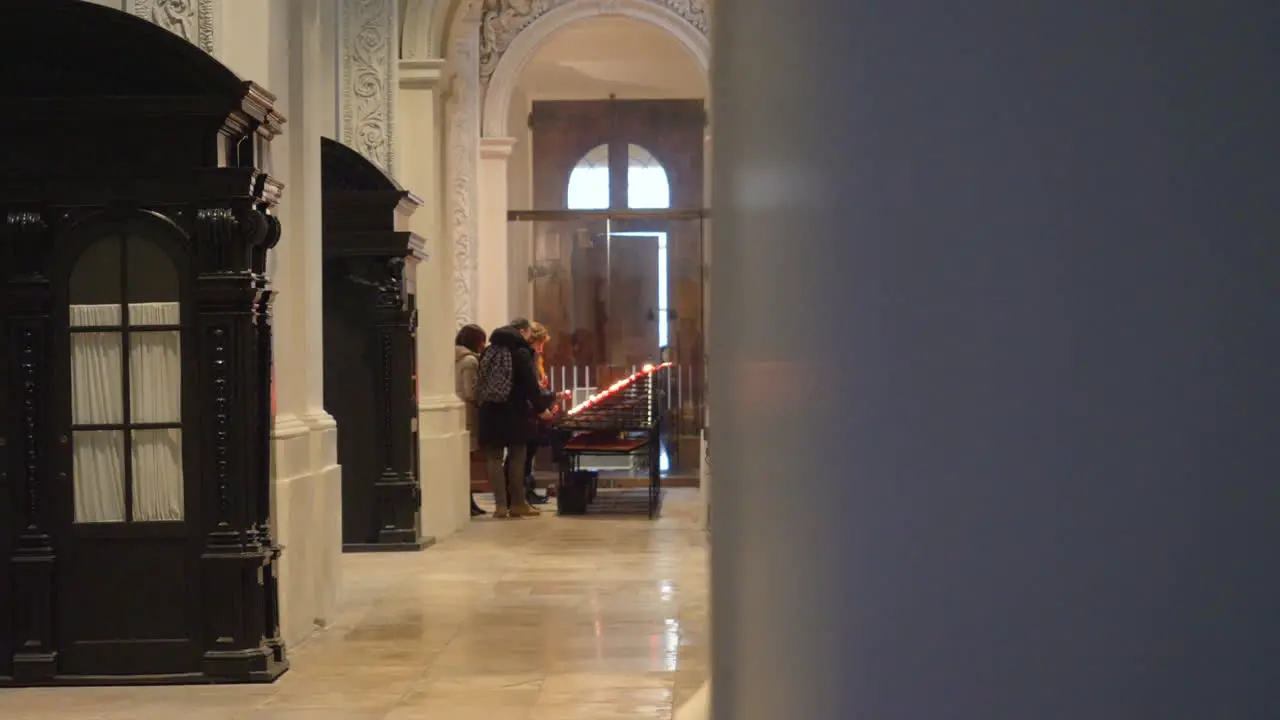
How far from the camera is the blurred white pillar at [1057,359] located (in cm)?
46

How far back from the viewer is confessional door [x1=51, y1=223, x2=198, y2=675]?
6.57 metres

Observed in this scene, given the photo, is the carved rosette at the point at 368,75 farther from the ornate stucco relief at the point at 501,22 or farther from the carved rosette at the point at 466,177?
the ornate stucco relief at the point at 501,22

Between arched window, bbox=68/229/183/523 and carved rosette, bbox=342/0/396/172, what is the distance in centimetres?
553

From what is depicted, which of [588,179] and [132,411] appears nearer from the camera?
[132,411]

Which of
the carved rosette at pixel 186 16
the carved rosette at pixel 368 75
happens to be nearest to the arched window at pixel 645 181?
the carved rosette at pixel 368 75

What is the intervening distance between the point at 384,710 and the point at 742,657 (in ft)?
12.8

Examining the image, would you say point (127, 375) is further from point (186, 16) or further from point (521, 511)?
point (521, 511)

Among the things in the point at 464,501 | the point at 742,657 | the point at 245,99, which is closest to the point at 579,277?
the point at 464,501

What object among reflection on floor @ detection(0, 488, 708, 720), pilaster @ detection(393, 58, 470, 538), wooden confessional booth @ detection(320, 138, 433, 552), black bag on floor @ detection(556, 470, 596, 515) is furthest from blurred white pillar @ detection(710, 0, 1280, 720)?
black bag on floor @ detection(556, 470, 596, 515)

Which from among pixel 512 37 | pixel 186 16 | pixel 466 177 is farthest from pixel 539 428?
pixel 186 16

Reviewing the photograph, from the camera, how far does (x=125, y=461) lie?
6.62 m

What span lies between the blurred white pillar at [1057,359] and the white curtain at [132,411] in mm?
5938

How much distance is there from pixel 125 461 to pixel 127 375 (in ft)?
1.25

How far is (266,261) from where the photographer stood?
7266 mm
